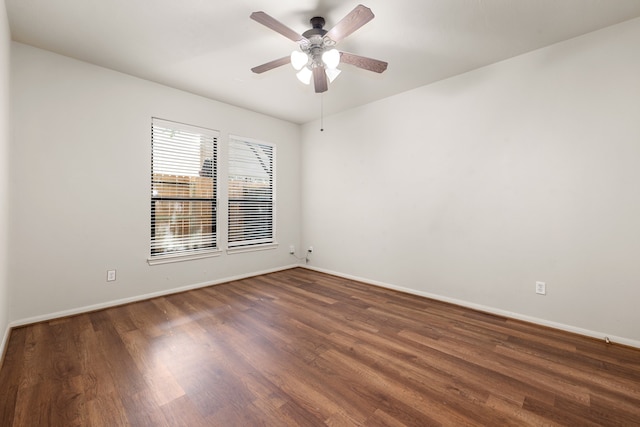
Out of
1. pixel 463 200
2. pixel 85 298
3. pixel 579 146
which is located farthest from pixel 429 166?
pixel 85 298

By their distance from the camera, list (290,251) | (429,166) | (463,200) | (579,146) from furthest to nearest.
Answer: (290,251)
(429,166)
(463,200)
(579,146)

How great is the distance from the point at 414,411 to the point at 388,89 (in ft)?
11.5

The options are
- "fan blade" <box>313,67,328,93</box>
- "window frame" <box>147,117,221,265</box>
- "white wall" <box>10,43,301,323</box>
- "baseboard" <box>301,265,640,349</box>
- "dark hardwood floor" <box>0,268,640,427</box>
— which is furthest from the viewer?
"window frame" <box>147,117,221,265</box>

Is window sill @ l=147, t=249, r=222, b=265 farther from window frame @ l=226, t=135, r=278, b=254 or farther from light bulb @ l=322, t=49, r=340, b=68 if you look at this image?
light bulb @ l=322, t=49, r=340, b=68

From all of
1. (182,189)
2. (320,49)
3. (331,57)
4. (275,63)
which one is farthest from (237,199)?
(331,57)

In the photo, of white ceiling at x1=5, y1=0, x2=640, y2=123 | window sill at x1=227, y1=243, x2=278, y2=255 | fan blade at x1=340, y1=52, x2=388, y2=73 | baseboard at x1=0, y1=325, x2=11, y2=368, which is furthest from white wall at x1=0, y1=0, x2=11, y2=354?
fan blade at x1=340, y1=52, x2=388, y2=73

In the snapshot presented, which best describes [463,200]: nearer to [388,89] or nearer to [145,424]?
[388,89]

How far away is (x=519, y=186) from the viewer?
9.21 feet

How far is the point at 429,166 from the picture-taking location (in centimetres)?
348

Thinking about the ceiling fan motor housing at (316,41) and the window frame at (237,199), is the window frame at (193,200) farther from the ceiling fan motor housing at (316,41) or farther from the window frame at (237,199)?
the ceiling fan motor housing at (316,41)

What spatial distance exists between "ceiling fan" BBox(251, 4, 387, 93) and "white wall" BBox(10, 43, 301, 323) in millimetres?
1517

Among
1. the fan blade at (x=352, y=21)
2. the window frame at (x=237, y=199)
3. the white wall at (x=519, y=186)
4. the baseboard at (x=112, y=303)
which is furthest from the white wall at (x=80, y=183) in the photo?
the white wall at (x=519, y=186)

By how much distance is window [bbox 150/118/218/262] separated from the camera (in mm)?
3510

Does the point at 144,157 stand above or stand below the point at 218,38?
below
